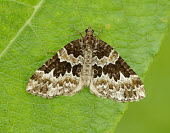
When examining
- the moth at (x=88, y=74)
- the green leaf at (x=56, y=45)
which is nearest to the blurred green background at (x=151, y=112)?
the moth at (x=88, y=74)

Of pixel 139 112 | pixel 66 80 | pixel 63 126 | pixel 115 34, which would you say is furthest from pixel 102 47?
pixel 139 112

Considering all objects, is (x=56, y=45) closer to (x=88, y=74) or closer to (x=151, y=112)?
(x=88, y=74)

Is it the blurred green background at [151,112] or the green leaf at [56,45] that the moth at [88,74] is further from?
the blurred green background at [151,112]

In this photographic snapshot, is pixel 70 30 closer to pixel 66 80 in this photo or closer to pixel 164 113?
pixel 66 80

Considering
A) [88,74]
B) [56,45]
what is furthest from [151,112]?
[56,45]

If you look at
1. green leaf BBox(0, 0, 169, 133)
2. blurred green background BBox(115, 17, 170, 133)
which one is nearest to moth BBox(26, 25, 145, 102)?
green leaf BBox(0, 0, 169, 133)

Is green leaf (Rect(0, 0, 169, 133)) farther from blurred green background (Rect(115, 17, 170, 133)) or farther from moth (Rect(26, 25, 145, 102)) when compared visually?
blurred green background (Rect(115, 17, 170, 133))

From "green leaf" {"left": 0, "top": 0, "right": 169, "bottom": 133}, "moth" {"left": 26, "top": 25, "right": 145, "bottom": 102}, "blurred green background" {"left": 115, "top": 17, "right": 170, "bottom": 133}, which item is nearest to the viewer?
"green leaf" {"left": 0, "top": 0, "right": 169, "bottom": 133}
